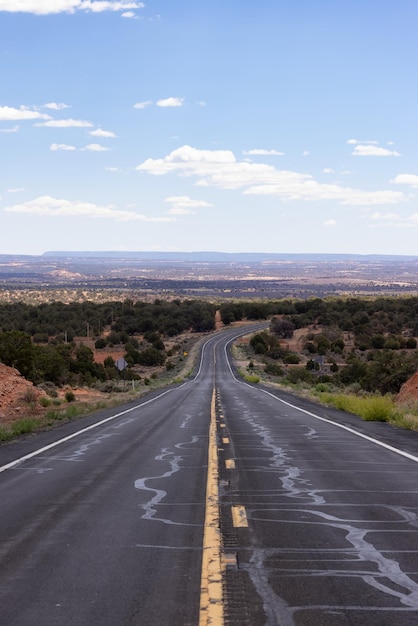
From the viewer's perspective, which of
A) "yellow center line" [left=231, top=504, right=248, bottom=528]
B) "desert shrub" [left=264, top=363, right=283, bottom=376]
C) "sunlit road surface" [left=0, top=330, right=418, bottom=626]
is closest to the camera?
"sunlit road surface" [left=0, top=330, right=418, bottom=626]

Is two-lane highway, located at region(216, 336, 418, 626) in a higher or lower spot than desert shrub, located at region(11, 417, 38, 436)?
higher

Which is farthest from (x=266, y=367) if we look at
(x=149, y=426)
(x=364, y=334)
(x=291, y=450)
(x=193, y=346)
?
(x=291, y=450)

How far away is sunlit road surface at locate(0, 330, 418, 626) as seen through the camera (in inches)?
218

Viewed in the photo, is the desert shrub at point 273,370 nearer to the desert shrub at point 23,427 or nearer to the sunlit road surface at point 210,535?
the desert shrub at point 23,427

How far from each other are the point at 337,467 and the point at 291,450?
2495 millimetres

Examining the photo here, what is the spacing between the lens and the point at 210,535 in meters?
7.66

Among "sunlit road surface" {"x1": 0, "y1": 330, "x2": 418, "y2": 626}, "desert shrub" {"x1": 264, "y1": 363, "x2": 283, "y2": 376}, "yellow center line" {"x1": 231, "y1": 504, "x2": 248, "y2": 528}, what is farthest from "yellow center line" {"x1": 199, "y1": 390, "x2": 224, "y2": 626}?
"desert shrub" {"x1": 264, "y1": 363, "x2": 283, "y2": 376}

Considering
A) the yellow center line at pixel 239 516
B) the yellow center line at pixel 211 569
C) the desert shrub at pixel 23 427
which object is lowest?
the desert shrub at pixel 23 427

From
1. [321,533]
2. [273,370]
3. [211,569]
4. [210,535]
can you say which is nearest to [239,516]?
[210,535]

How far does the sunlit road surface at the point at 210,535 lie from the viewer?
18.2 feet

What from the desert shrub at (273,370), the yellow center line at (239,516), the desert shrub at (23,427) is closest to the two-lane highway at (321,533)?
the yellow center line at (239,516)

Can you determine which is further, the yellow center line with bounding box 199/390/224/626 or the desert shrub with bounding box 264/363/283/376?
the desert shrub with bounding box 264/363/283/376

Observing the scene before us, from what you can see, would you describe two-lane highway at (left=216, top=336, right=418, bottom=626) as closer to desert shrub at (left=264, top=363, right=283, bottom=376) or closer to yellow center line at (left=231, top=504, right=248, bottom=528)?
yellow center line at (left=231, top=504, right=248, bottom=528)

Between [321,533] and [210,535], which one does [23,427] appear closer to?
[210,535]
